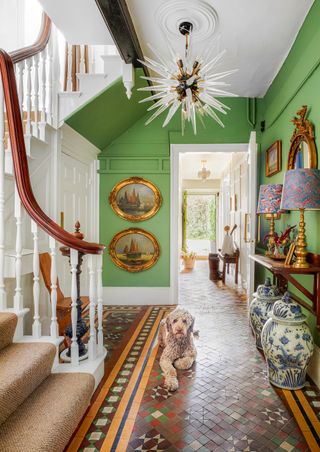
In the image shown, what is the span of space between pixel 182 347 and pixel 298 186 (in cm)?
164

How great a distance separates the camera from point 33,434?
4.76 ft

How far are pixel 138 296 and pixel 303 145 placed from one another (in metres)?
3.22

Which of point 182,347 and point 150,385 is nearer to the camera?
point 150,385

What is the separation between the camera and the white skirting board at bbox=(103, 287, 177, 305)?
4844 mm

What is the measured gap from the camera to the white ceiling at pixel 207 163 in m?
7.42

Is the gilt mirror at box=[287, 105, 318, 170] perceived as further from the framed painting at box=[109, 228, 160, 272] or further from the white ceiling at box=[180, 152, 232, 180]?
the white ceiling at box=[180, 152, 232, 180]

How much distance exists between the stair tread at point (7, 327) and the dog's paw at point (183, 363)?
4.45 ft

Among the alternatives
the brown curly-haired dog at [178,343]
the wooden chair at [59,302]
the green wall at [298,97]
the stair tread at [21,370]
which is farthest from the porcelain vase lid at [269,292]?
the stair tread at [21,370]

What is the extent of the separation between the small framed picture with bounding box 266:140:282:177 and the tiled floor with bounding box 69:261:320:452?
201 centimetres

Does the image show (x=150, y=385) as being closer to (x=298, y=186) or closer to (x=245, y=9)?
(x=298, y=186)

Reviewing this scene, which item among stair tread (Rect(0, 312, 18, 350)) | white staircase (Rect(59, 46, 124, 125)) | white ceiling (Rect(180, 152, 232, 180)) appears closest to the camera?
stair tread (Rect(0, 312, 18, 350))

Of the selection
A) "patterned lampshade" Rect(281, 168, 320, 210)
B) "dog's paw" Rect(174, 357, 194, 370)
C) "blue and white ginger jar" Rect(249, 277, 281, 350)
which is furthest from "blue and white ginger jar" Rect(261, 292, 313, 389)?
"patterned lampshade" Rect(281, 168, 320, 210)

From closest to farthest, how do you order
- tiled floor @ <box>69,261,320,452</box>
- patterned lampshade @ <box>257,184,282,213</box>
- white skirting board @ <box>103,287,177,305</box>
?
1. tiled floor @ <box>69,261,320,452</box>
2. patterned lampshade @ <box>257,184,282,213</box>
3. white skirting board @ <box>103,287,177,305</box>

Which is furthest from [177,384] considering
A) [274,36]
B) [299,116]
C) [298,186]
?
[274,36]
